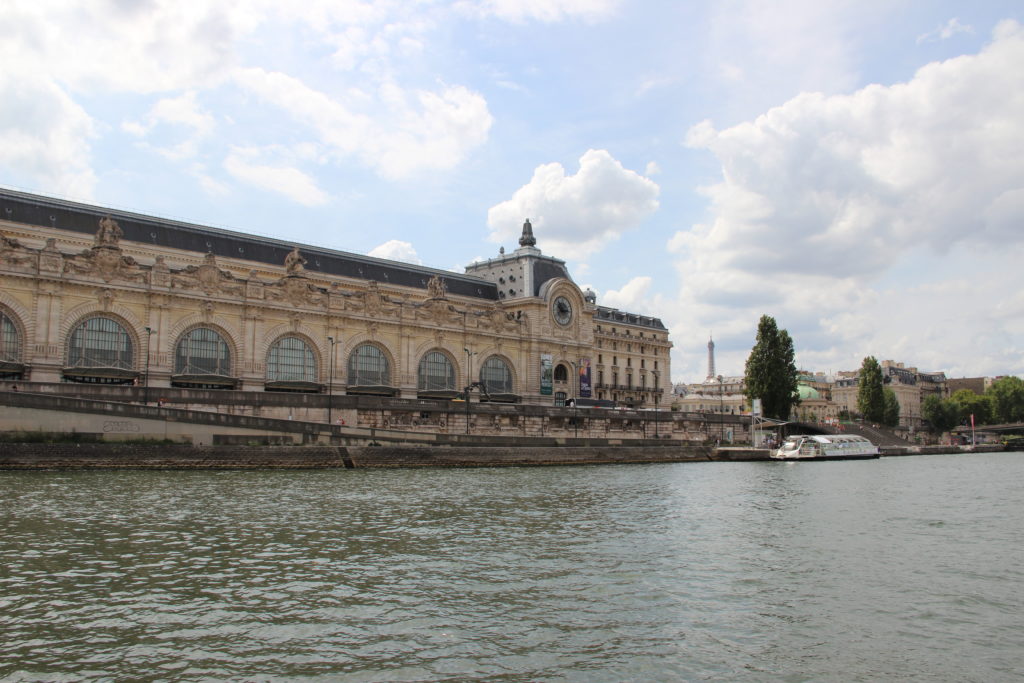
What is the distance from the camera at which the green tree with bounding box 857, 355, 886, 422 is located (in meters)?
133

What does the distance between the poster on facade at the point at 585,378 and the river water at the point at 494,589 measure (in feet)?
229

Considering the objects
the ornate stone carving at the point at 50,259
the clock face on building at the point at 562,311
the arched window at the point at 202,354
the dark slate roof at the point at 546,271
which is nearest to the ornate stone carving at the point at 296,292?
the arched window at the point at 202,354

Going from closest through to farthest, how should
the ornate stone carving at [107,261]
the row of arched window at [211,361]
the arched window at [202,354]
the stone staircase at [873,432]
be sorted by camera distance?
the row of arched window at [211,361]
the ornate stone carving at [107,261]
the arched window at [202,354]
the stone staircase at [873,432]

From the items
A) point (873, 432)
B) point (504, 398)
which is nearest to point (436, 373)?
point (504, 398)

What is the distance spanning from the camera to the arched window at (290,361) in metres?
71.9

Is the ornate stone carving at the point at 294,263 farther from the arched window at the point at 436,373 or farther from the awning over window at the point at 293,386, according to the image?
the arched window at the point at 436,373

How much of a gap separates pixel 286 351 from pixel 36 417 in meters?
31.5

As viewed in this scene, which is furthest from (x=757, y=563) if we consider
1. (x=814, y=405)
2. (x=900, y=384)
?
(x=900, y=384)

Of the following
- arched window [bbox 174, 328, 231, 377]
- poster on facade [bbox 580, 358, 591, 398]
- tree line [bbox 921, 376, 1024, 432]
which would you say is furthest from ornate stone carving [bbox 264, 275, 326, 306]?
tree line [bbox 921, 376, 1024, 432]

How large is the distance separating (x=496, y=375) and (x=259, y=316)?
29.7 meters

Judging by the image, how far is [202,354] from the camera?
222 ft

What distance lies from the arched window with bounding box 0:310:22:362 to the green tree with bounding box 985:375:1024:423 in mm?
168240

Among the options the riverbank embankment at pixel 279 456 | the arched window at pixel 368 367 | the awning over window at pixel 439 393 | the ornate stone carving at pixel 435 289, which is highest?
the ornate stone carving at pixel 435 289

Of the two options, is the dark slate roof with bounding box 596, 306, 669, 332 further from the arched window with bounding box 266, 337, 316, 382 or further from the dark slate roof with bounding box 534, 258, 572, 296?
the arched window with bounding box 266, 337, 316, 382
